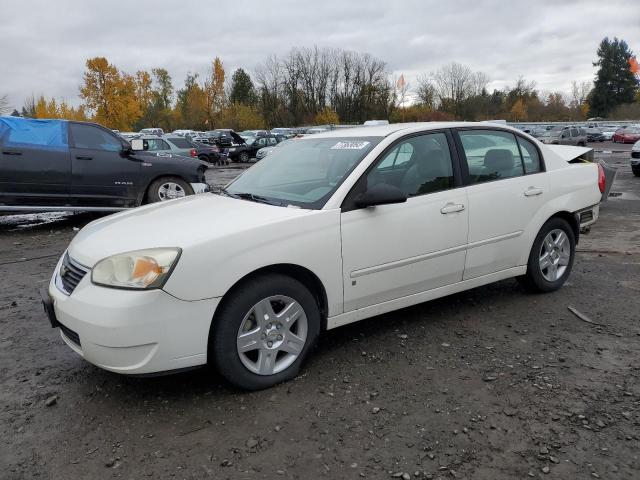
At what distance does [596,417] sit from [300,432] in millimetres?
1620

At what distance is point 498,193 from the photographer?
4.41m

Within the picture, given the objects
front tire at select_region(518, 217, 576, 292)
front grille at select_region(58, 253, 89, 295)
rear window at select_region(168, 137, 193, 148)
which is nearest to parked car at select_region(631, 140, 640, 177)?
front tire at select_region(518, 217, 576, 292)

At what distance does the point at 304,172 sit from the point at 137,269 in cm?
164

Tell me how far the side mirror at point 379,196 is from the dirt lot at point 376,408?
3.55 ft

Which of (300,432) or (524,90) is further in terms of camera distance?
(524,90)

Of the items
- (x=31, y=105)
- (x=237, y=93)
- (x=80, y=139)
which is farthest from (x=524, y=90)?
(x=80, y=139)

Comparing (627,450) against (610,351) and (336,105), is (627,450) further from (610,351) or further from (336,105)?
(336,105)

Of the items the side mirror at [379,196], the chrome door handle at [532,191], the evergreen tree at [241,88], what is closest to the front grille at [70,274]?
the side mirror at [379,196]

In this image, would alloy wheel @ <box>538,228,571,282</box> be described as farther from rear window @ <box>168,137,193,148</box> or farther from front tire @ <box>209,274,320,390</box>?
rear window @ <box>168,137,193,148</box>

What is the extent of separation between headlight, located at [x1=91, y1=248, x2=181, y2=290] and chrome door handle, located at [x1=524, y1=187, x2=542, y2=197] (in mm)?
3070

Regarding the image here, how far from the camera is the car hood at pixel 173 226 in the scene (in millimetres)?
3109

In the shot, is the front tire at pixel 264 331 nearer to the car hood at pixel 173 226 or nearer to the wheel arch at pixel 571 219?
the car hood at pixel 173 226

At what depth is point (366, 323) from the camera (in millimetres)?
4426

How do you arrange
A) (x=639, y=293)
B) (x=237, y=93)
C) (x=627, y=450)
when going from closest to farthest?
(x=627, y=450)
(x=639, y=293)
(x=237, y=93)
